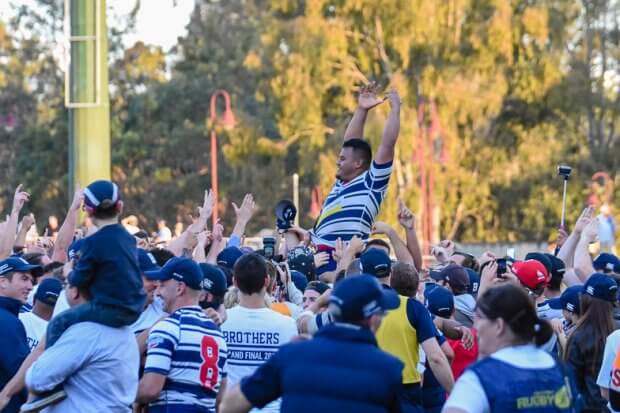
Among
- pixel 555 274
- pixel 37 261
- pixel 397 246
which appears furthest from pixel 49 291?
pixel 555 274

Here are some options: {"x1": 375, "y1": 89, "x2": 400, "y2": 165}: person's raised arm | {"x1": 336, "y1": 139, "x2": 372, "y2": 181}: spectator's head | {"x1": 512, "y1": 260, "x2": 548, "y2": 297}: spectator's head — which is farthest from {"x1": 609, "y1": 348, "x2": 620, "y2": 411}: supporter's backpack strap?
{"x1": 336, "y1": 139, "x2": 372, "y2": 181}: spectator's head

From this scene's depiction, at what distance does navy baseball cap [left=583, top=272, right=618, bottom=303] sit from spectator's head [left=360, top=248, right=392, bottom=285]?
5.43 ft

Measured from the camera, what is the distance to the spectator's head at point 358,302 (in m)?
6.53

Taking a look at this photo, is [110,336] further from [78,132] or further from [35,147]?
[35,147]

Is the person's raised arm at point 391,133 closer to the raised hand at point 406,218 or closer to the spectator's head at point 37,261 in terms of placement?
the raised hand at point 406,218

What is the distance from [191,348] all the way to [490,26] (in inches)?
1716

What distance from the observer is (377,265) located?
31.8ft

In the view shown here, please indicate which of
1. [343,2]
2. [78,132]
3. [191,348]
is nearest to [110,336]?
[191,348]

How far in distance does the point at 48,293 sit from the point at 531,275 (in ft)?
12.3

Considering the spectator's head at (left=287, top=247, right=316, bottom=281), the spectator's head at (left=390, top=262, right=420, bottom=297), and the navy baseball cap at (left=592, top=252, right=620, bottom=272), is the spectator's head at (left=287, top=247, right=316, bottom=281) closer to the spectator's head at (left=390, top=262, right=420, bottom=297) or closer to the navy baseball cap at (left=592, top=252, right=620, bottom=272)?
the spectator's head at (left=390, top=262, right=420, bottom=297)

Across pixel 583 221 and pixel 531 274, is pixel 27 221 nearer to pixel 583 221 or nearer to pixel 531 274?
pixel 531 274

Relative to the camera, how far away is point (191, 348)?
8.41 metres

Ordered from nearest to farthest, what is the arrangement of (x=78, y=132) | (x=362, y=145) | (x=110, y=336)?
(x=110, y=336), (x=362, y=145), (x=78, y=132)

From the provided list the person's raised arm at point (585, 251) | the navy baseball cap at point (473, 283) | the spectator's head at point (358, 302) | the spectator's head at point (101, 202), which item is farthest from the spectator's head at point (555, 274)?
the spectator's head at point (358, 302)
